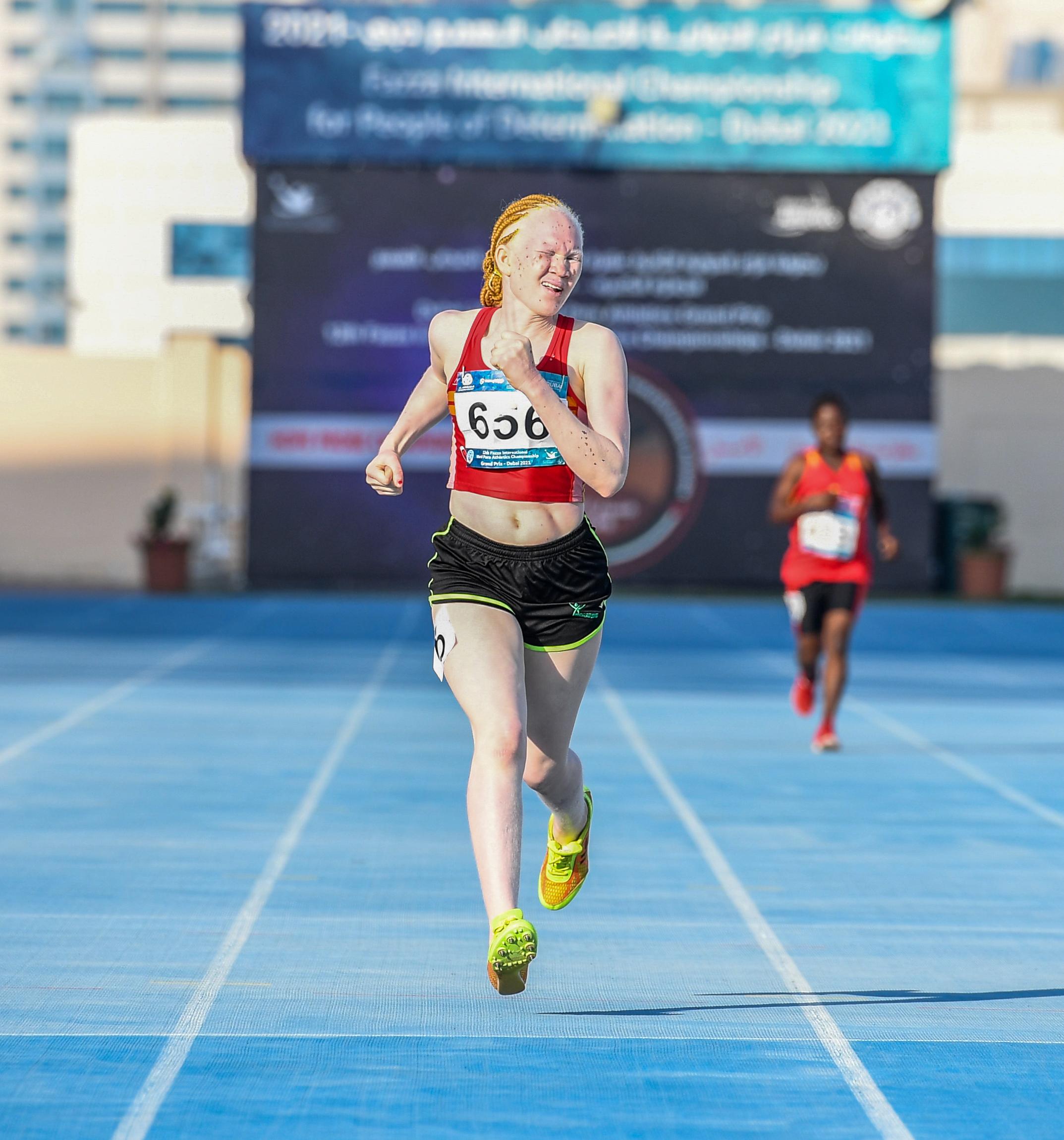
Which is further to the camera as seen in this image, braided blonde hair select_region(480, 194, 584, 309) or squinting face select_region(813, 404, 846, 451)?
squinting face select_region(813, 404, 846, 451)

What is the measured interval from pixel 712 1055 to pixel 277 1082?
1032 millimetres

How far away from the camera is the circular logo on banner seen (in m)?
25.2

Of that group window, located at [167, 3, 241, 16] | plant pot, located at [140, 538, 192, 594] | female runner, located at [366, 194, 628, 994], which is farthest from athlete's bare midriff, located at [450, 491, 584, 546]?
window, located at [167, 3, 241, 16]

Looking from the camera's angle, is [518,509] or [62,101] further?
[62,101]

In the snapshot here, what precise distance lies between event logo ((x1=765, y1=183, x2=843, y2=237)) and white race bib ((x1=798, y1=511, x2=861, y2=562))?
15.3 metres

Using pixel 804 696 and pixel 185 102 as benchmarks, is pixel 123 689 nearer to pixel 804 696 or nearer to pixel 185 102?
pixel 804 696

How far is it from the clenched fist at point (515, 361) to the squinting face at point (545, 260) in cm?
37

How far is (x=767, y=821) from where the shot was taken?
8203mm

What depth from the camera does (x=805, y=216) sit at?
1004 inches

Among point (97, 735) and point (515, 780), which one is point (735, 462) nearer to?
point (97, 735)

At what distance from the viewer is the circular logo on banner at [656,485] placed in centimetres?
2525

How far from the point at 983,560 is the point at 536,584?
74.1 ft

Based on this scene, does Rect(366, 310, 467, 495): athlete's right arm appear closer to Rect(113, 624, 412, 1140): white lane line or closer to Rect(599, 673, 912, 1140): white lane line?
Rect(113, 624, 412, 1140): white lane line

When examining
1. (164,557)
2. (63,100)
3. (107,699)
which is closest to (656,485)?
(164,557)
